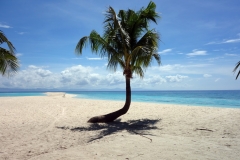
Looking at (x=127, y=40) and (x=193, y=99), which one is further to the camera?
(x=193, y=99)

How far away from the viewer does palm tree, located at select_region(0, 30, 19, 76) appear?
6857mm

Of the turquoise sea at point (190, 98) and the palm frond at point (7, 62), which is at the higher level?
the palm frond at point (7, 62)

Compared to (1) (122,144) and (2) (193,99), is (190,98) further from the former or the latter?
(1) (122,144)

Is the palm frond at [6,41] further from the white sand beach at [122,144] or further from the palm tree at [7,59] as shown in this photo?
the white sand beach at [122,144]

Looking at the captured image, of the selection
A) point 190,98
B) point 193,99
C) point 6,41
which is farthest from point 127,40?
point 190,98

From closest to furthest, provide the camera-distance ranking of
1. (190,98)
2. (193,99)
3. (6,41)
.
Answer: (6,41)
(193,99)
(190,98)

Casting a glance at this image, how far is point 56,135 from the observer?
22.6 feet

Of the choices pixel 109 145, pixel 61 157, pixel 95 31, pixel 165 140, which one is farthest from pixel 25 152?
pixel 95 31

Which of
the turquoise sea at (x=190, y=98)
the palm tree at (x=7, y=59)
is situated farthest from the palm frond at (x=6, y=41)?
the turquoise sea at (x=190, y=98)

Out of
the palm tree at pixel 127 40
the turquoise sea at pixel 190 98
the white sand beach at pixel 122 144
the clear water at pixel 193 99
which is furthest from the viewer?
the turquoise sea at pixel 190 98

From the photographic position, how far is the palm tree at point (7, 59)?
686cm

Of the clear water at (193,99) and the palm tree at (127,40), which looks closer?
the palm tree at (127,40)

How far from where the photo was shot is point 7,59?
716cm

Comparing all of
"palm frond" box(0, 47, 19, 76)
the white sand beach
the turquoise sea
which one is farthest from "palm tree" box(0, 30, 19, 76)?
the turquoise sea
